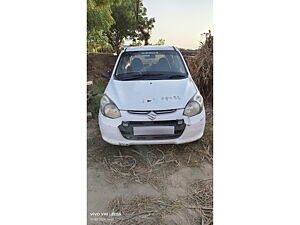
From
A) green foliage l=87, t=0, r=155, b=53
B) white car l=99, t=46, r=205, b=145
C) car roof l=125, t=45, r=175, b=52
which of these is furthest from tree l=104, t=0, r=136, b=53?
white car l=99, t=46, r=205, b=145

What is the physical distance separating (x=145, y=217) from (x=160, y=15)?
2004mm

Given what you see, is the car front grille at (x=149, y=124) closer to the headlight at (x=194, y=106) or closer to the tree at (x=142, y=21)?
the headlight at (x=194, y=106)

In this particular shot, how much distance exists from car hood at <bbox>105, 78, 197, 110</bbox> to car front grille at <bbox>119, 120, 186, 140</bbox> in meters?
0.14

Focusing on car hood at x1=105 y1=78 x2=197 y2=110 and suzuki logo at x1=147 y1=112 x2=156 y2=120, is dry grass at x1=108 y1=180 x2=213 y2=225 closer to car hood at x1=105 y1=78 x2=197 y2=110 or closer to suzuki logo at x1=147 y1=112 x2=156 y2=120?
suzuki logo at x1=147 y1=112 x2=156 y2=120

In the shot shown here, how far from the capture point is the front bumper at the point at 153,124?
7.97 ft

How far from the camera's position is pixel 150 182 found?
8.11 feet

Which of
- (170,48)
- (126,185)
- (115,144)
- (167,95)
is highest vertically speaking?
(170,48)

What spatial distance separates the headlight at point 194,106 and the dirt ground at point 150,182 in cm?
11

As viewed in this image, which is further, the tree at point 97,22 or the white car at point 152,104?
the tree at point 97,22

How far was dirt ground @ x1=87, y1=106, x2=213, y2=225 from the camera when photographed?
94.1 inches

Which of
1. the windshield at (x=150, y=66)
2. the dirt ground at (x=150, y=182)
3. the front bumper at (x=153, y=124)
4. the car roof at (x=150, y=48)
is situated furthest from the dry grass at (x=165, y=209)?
the car roof at (x=150, y=48)

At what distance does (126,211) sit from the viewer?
2.40m
